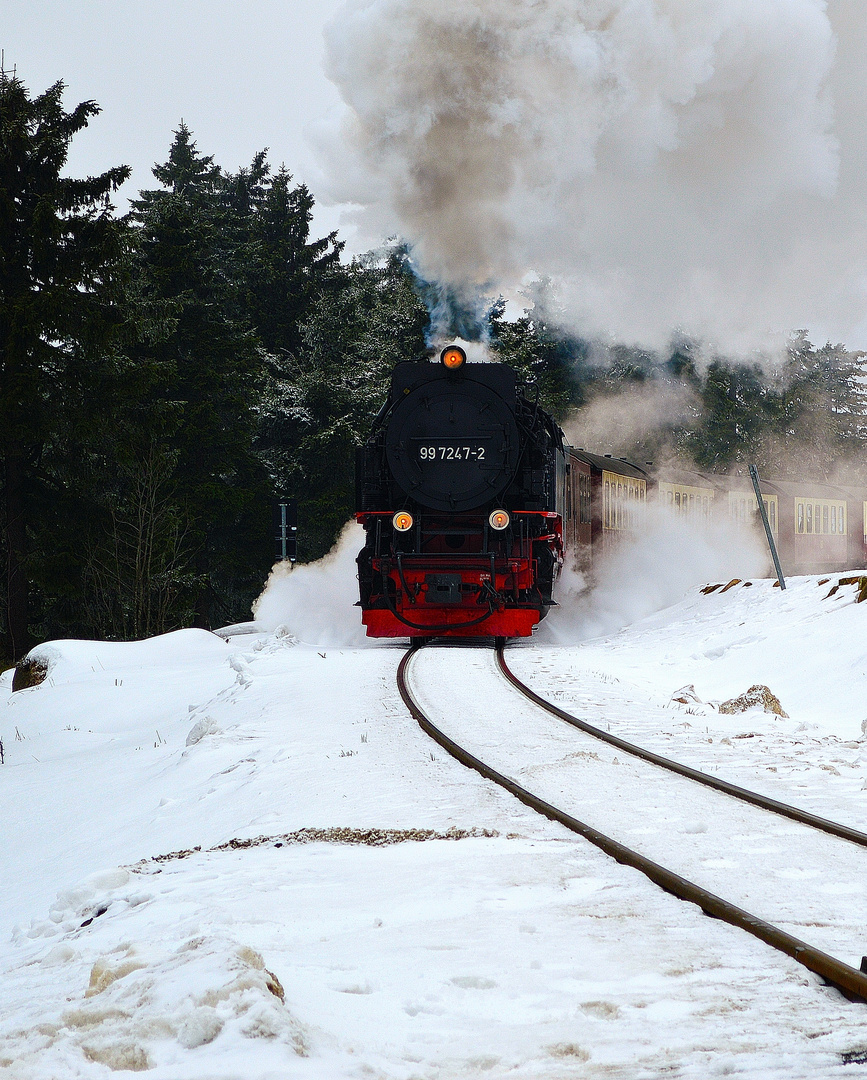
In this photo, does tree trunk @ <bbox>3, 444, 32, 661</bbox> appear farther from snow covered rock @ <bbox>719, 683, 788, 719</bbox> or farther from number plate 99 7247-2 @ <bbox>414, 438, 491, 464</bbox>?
snow covered rock @ <bbox>719, 683, 788, 719</bbox>

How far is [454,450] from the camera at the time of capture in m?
13.9

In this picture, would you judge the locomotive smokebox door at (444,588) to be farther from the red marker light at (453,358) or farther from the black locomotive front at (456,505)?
the red marker light at (453,358)

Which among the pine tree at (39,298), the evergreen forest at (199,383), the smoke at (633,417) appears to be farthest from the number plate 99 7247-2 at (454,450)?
the smoke at (633,417)

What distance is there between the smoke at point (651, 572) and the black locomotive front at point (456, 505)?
3.51m

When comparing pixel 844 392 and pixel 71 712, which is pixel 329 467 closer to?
pixel 71 712

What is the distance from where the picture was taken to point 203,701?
36.7ft

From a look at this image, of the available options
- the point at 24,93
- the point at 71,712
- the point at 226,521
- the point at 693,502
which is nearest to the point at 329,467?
the point at 226,521

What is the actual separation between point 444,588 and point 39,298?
10.6 m

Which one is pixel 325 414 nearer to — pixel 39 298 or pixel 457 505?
pixel 39 298

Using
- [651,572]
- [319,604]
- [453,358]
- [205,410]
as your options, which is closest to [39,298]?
[319,604]

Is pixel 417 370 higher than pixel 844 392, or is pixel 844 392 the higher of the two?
pixel 844 392

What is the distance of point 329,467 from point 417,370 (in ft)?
62.8

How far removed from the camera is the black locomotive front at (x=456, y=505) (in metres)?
13.8

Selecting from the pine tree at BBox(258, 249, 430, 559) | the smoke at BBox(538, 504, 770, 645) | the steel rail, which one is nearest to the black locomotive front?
the smoke at BBox(538, 504, 770, 645)
